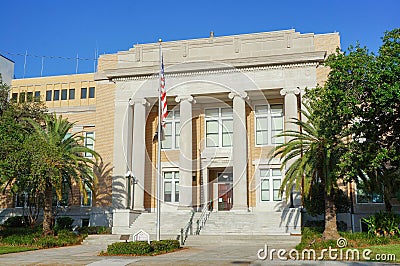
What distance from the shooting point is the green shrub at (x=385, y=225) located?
2105 centimetres

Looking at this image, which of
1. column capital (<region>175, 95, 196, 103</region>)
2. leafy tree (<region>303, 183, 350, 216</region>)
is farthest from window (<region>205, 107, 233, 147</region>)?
leafy tree (<region>303, 183, 350, 216</region>)

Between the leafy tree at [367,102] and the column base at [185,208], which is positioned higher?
the leafy tree at [367,102]

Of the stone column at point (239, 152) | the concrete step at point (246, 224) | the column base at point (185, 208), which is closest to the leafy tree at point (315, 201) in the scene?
the concrete step at point (246, 224)

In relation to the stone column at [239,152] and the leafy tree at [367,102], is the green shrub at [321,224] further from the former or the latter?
the leafy tree at [367,102]

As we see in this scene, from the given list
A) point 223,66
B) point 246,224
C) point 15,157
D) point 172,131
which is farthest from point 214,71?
point 15,157

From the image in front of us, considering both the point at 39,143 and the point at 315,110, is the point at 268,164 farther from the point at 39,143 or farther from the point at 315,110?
the point at 39,143

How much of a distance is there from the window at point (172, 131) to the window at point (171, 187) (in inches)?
84.4

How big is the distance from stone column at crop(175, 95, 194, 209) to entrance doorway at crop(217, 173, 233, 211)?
3127mm

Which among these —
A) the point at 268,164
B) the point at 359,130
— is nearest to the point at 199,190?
the point at 268,164

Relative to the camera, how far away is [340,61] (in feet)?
58.6

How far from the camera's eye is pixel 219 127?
34406 mm

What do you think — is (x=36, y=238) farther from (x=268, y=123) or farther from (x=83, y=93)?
(x=83, y=93)

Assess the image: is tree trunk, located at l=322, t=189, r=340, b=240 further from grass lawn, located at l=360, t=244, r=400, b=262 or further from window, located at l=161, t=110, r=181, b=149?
window, located at l=161, t=110, r=181, b=149

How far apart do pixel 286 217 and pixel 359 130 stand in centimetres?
1065
